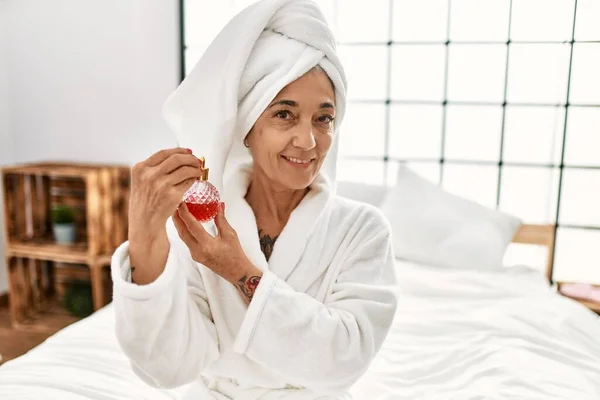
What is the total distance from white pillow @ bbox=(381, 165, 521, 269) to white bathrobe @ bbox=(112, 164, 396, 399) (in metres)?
1.26

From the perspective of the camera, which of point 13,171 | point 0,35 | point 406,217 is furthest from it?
point 0,35

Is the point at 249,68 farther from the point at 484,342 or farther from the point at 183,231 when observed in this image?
the point at 484,342

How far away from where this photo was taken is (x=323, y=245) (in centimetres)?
126

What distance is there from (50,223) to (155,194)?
3.00m

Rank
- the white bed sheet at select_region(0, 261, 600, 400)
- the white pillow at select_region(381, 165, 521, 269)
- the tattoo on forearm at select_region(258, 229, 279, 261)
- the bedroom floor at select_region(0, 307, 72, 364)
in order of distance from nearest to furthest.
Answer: the tattoo on forearm at select_region(258, 229, 279, 261), the white bed sheet at select_region(0, 261, 600, 400), the white pillow at select_region(381, 165, 521, 269), the bedroom floor at select_region(0, 307, 72, 364)

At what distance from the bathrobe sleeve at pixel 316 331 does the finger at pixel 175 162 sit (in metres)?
0.27

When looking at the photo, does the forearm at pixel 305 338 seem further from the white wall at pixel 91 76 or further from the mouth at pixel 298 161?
the white wall at pixel 91 76

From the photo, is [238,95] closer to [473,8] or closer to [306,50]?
[306,50]

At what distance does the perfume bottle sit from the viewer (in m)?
1.00

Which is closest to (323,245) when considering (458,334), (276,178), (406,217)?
(276,178)

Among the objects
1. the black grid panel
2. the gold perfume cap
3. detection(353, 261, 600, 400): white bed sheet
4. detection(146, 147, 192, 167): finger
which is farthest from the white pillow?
detection(146, 147, 192, 167): finger

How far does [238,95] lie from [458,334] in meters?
1.22

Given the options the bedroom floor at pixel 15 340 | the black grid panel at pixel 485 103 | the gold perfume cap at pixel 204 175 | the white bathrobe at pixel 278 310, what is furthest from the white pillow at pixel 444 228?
the bedroom floor at pixel 15 340

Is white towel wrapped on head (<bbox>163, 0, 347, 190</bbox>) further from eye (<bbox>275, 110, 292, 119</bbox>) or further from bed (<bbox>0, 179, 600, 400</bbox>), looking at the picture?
bed (<bbox>0, 179, 600, 400</bbox>)
